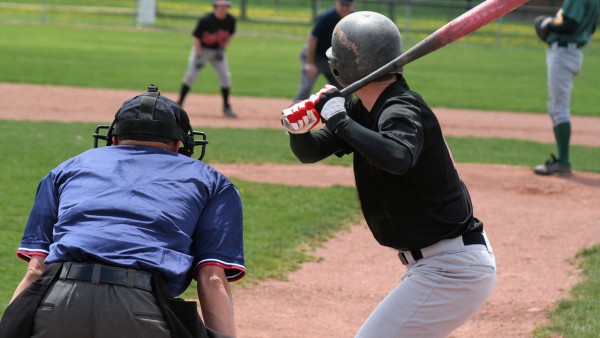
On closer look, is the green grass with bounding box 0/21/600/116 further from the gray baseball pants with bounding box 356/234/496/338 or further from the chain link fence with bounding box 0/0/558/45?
the gray baseball pants with bounding box 356/234/496/338

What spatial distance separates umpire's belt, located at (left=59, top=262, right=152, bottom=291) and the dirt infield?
2.73 metres

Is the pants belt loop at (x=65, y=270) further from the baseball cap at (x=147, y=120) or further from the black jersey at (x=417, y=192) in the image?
the black jersey at (x=417, y=192)

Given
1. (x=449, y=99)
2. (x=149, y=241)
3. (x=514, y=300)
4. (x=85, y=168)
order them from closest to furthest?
1. (x=149, y=241)
2. (x=85, y=168)
3. (x=514, y=300)
4. (x=449, y=99)

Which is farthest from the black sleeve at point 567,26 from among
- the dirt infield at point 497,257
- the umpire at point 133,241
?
the umpire at point 133,241

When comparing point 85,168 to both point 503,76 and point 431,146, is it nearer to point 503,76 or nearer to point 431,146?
point 431,146

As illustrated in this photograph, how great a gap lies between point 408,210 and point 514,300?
3.22 m

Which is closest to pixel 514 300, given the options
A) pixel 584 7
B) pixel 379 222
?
pixel 379 222

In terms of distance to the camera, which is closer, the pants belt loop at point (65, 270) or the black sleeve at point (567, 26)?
the pants belt loop at point (65, 270)

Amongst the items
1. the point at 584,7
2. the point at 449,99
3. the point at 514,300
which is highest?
the point at 584,7

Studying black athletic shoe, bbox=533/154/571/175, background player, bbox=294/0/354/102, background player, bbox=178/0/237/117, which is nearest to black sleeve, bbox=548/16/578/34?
black athletic shoe, bbox=533/154/571/175

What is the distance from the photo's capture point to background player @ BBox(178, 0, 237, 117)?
52.0 feet

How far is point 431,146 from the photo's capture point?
381cm

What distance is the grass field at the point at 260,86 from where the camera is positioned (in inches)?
308

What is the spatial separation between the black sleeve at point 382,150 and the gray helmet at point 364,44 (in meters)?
0.47
